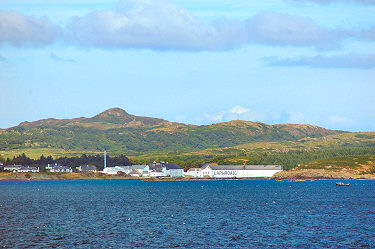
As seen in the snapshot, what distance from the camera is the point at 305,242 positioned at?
48219 mm

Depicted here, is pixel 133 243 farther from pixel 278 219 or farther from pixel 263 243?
pixel 278 219

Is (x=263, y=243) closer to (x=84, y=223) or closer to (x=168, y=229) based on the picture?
(x=168, y=229)

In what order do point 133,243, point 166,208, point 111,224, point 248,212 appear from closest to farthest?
point 133,243 < point 111,224 < point 248,212 < point 166,208

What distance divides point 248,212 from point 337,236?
25030 mm

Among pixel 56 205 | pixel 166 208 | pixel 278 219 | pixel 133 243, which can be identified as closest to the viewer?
pixel 133 243

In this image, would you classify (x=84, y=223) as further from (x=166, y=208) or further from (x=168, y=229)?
(x=166, y=208)

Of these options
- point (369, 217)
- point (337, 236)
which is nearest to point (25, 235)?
point (337, 236)

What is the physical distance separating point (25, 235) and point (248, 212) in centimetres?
3499

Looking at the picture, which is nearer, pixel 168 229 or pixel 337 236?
pixel 337 236

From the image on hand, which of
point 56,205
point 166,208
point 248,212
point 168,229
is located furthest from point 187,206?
point 168,229

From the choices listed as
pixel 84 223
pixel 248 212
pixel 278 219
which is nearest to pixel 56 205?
pixel 84 223

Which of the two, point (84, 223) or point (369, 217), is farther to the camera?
point (369, 217)

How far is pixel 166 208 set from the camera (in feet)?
273

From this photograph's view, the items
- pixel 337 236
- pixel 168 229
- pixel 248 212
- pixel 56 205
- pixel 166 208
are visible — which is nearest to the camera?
pixel 337 236
